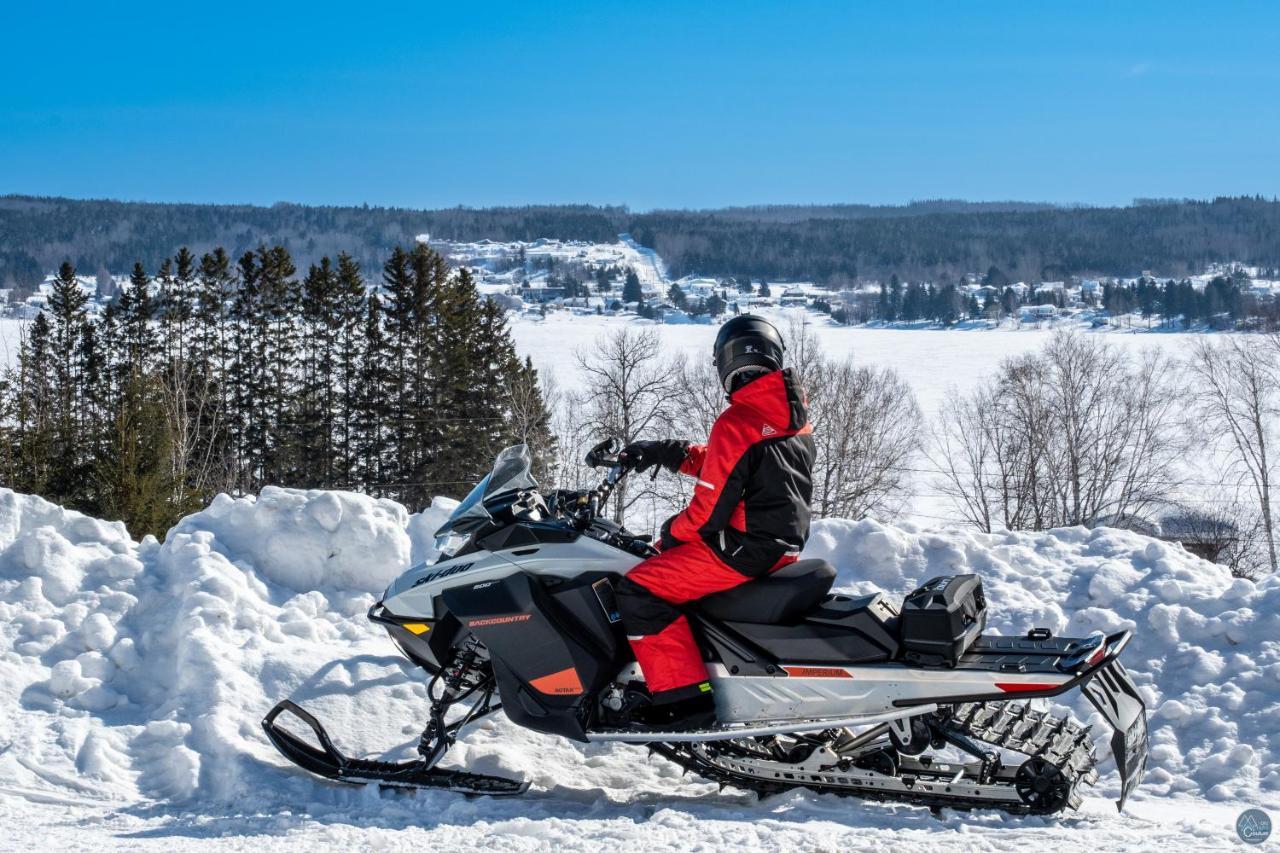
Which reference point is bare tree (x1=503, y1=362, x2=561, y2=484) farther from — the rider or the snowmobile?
the rider

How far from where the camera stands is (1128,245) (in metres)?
152

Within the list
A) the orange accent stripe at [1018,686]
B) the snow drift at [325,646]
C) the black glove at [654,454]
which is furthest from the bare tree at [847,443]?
the orange accent stripe at [1018,686]

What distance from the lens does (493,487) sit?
15.6 ft

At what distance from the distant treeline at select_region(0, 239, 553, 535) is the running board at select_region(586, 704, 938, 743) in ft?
119

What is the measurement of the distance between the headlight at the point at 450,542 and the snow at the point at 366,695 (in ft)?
3.16

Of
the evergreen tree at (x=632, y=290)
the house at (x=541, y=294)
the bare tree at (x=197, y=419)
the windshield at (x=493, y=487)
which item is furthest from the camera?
the house at (x=541, y=294)

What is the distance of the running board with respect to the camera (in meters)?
4.24

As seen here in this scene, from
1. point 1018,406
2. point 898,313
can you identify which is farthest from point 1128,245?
point 1018,406

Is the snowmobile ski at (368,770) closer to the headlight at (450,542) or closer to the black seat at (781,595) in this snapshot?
the headlight at (450,542)

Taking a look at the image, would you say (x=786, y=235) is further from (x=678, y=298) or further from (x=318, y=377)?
(x=318, y=377)

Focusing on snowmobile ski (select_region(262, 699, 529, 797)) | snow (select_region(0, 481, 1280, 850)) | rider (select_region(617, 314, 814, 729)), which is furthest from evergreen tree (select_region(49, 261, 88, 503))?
rider (select_region(617, 314, 814, 729))

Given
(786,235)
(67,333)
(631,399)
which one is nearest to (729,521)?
(631,399)

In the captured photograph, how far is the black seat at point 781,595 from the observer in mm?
4312

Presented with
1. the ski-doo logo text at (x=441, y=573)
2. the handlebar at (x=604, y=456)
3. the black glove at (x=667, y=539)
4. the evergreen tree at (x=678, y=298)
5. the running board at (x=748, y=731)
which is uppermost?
the evergreen tree at (x=678, y=298)
